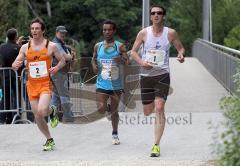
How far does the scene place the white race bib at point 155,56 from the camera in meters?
8.56

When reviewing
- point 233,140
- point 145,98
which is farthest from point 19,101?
A: point 233,140

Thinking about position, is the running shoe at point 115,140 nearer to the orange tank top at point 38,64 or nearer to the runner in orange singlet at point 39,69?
the runner in orange singlet at point 39,69

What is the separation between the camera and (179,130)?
1078cm

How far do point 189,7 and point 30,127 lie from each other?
2034 inches

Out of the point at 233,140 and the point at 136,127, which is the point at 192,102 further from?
the point at 233,140

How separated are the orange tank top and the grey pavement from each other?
1.06 metres

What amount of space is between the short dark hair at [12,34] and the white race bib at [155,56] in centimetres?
464

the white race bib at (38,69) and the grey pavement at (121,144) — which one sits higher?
the white race bib at (38,69)

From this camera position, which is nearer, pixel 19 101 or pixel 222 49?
pixel 19 101

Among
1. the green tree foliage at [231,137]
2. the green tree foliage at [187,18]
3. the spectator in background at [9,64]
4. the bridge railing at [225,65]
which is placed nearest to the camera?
the green tree foliage at [231,137]

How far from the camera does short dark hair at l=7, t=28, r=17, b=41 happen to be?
495 inches

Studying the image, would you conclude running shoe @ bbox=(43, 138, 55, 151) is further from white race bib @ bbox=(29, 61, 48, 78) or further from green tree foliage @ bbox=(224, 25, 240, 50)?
green tree foliage @ bbox=(224, 25, 240, 50)
